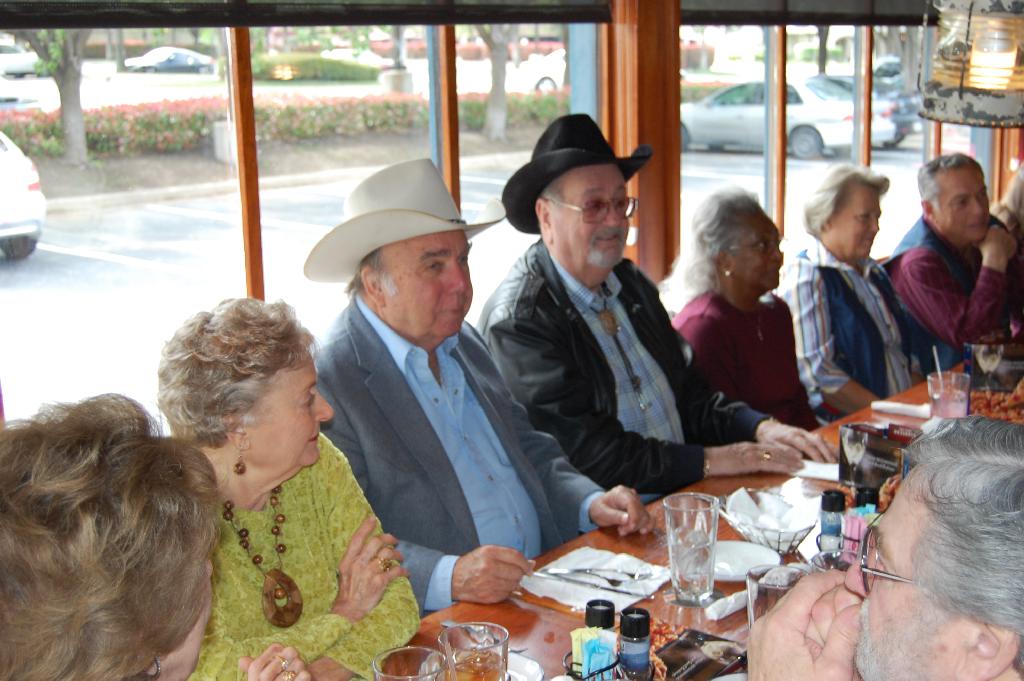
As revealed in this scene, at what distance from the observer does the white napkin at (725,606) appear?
2020 mm

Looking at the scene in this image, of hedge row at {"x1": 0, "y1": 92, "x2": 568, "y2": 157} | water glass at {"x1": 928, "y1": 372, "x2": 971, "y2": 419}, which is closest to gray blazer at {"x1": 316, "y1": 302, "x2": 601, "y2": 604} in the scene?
hedge row at {"x1": 0, "y1": 92, "x2": 568, "y2": 157}

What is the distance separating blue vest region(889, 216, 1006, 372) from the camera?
186 inches

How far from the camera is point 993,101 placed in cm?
271

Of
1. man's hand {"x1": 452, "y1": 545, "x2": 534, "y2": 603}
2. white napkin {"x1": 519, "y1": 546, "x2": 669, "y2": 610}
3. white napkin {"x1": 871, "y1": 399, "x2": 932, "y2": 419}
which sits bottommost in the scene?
white napkin {"x1": 871, "y1": 399, "x2": 932, "y2": 419}

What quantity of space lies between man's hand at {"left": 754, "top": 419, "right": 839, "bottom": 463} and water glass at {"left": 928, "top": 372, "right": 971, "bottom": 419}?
44cm

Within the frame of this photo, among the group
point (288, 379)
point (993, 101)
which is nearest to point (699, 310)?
point (993, 101)

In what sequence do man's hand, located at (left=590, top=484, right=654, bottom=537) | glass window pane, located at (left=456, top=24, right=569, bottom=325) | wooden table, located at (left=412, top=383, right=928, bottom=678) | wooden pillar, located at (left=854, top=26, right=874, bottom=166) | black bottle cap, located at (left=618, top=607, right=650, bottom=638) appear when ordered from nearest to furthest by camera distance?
black bottle cap, located at (left=618, top=607, right=650, bottom=638) < wooden table, located at (left=412, top=383, right=928, bottom=678) < man's hand, located at (left=590, top=484, right=654, bottom=537) < glass window pane, located at (left=456, top=24, right=569, bottom=325) < wooden pillar, located at (left=854, top=26, right=874, bottom=166)

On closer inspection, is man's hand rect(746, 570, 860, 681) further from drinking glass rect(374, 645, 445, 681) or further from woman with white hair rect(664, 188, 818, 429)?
woman with white hair rect(664, 188, 818, 429)

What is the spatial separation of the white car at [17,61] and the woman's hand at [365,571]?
153 centimetres

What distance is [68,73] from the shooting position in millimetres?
2947

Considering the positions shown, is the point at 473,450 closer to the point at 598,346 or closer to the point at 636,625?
the point at 598,346

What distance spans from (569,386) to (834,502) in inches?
40.4

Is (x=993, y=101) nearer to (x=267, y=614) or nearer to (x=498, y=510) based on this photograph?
(x=498, y=510)

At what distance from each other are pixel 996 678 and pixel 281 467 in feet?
4.30
